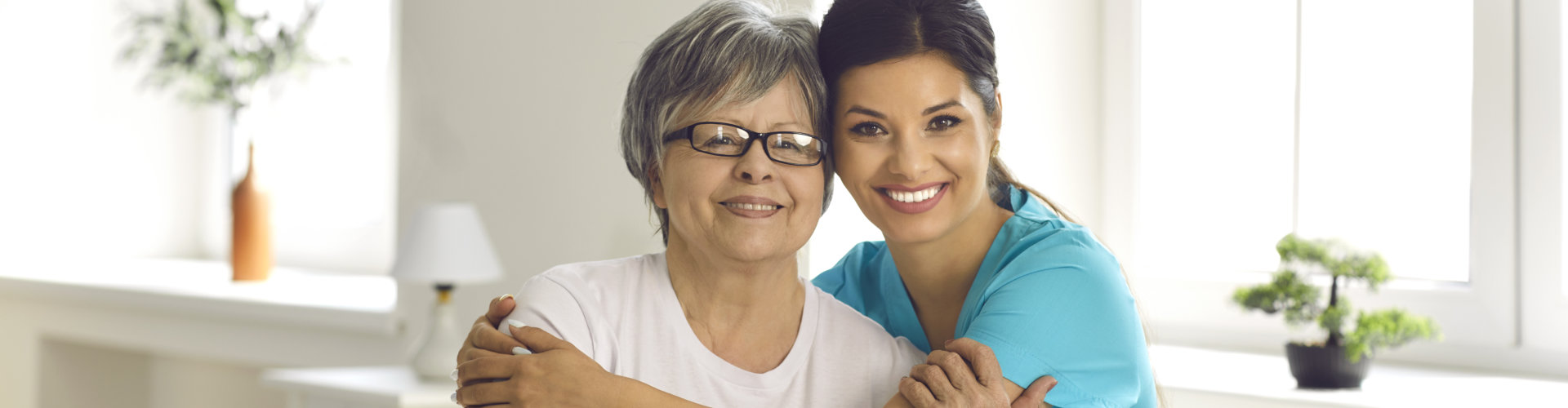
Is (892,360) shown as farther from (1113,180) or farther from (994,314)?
(1113,180)

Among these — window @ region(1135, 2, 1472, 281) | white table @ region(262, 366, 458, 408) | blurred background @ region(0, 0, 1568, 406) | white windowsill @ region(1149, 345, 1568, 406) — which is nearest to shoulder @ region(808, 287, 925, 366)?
blurred background @ region(0, 0, 1568, 406)

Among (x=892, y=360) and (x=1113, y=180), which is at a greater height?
(x=1113, y=180)

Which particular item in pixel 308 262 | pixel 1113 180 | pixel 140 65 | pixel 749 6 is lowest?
pixel 308 262

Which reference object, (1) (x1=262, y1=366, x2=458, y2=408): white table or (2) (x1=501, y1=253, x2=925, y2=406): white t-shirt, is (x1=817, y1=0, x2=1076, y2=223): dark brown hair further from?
(1) (x1=262, y1=366, x2=458, y2=408): white table

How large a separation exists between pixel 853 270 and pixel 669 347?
476 millimetres

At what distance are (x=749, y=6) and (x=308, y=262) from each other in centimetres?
353

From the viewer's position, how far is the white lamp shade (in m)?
2.78

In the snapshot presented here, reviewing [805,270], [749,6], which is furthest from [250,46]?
[749,6]

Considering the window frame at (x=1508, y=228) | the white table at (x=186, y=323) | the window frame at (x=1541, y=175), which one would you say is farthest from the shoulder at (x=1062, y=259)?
the white table at (x=186, y=323)

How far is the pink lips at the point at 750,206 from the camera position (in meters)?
1.32

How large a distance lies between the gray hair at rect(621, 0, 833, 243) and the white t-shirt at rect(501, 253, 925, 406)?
0.45ft

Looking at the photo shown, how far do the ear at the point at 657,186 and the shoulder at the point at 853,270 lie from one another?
0.39 meters

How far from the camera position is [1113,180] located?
2.67 metres

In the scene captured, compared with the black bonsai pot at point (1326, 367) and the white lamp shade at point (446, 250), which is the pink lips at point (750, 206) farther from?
the white lamp shade at point (446, 250)
